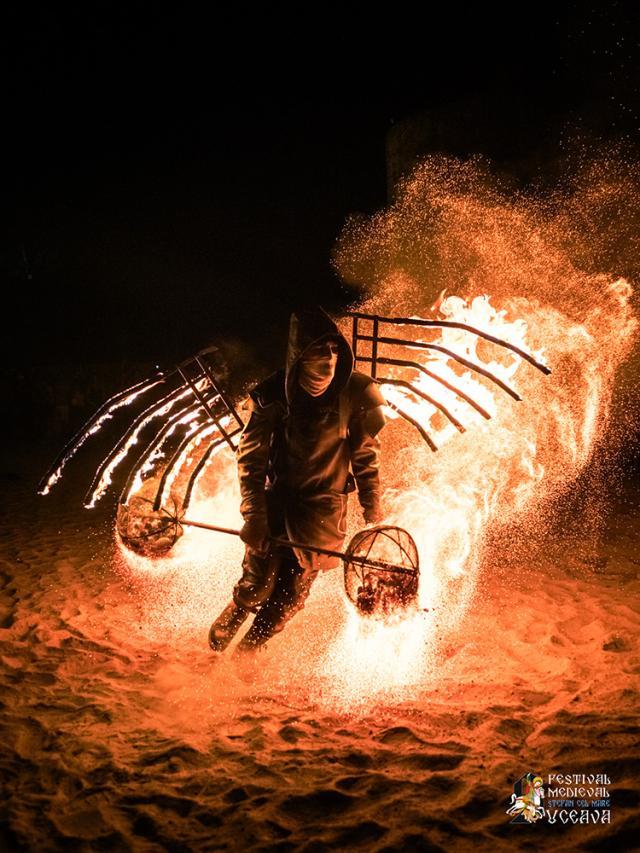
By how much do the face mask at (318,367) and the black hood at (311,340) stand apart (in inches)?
1.5

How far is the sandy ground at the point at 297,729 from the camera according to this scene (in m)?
3.01

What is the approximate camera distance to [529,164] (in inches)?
411

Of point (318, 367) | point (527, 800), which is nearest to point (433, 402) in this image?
point (318, 367)

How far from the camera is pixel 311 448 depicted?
4.28 meters

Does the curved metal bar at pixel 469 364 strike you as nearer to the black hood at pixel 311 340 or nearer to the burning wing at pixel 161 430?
the black hood at pixel 311 340

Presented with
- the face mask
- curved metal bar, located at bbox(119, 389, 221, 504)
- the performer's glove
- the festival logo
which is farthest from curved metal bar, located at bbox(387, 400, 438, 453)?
the festival logo

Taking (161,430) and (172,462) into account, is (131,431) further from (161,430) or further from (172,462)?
(172,462)

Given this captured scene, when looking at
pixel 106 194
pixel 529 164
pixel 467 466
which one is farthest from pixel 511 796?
pixel 106 194

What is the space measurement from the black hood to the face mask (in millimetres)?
39

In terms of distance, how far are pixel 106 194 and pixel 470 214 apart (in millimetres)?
19572

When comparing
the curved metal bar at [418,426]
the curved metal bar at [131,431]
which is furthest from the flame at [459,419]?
the curved metal bar at [131,431]

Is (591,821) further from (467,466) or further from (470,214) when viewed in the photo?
(470,214)

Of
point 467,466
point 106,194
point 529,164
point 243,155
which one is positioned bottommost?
point 467,466

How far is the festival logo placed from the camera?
9.89 ft
